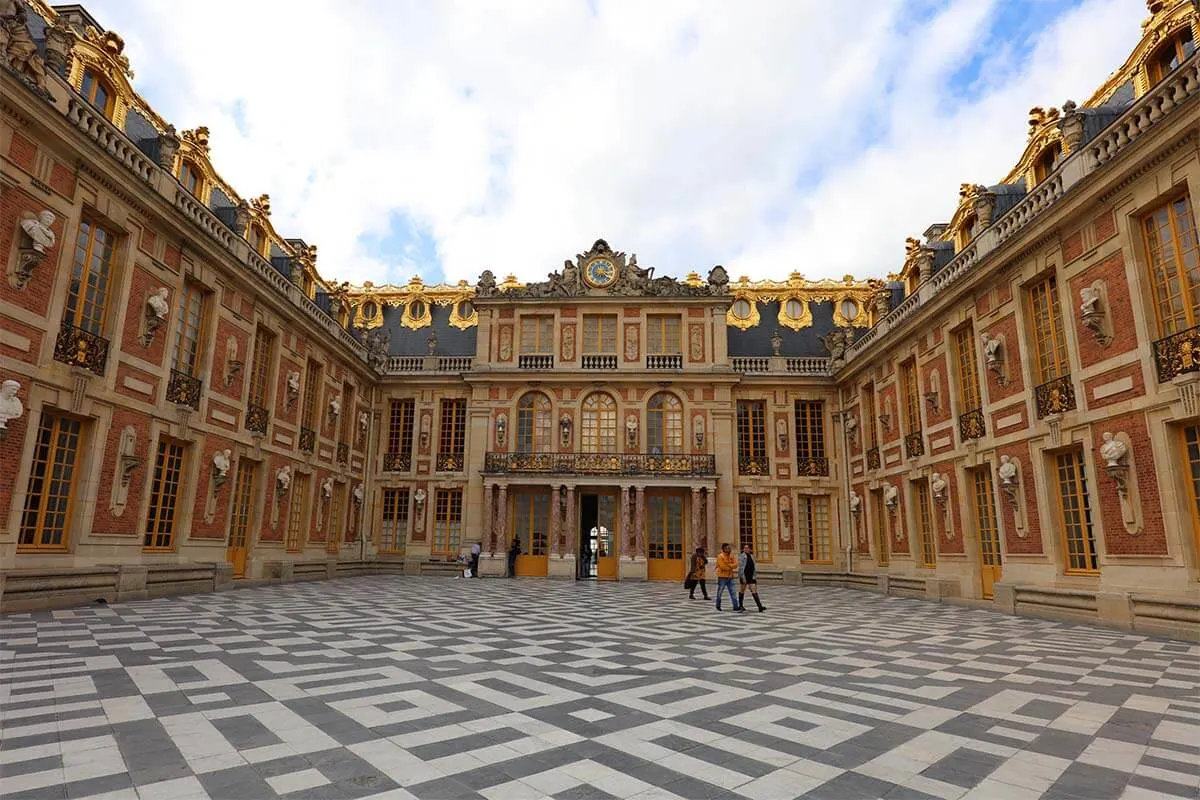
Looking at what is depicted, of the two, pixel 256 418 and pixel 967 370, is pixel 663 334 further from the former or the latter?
pixel 256 418

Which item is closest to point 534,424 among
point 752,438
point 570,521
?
point 570,521

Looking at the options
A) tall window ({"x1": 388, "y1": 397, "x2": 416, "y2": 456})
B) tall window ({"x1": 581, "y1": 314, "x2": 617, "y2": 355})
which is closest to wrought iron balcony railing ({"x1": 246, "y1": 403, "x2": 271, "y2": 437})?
tall window ({"x1": 388, "y1": 397, "x2": 416, "y2": 456})

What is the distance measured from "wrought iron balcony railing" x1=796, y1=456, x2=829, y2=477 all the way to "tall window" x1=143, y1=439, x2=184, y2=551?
2125cm

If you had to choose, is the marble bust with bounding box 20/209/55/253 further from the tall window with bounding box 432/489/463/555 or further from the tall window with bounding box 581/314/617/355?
the tall window with bounding box 581/314/617/355

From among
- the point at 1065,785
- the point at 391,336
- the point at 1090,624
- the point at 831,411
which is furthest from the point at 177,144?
the point at 831,411

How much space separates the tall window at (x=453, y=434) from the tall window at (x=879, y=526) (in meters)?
16.1

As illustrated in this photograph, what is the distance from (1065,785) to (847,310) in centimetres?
2704

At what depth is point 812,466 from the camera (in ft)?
86.4

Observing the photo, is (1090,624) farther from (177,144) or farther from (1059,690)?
(177,144)

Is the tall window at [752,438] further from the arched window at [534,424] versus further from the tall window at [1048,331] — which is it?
the tall window at [1048,331]

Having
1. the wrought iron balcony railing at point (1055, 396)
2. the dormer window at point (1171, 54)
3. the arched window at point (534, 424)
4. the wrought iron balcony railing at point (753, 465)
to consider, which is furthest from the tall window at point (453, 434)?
the dormer window at point (1171, 54)

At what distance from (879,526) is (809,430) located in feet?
17.3

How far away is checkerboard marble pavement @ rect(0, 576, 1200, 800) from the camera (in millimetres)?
3893

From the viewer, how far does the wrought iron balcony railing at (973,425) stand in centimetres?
1606
